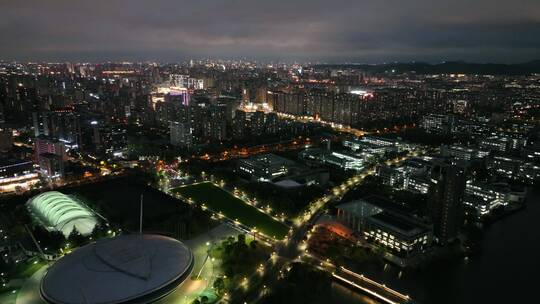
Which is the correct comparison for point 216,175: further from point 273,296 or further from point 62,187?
point 273,296

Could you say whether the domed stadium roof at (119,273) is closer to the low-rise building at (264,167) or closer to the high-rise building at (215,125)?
the low-rise building at (264,167)

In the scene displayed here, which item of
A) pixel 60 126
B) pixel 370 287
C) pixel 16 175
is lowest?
pixel 370 287

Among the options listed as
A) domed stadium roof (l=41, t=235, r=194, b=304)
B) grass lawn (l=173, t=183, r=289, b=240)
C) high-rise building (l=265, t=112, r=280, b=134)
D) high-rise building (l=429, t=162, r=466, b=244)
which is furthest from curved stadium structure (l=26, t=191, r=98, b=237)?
high-rise building (l=265, t=112, r=280, b=134)

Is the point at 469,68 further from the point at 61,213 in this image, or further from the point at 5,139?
the point at 61,213

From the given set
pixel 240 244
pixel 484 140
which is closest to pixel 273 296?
pixel 240 244

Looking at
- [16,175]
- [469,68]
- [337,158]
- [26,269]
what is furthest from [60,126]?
[469,68]
